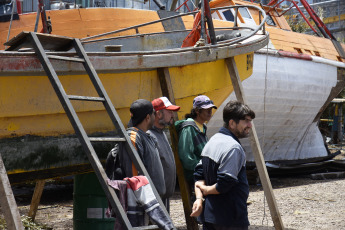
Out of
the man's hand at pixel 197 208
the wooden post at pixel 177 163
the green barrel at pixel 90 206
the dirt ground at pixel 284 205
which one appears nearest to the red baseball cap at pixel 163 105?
the wooden post at pixel 177 163

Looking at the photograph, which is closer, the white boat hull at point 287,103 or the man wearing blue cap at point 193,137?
the man wearing blue cap at point 193,137

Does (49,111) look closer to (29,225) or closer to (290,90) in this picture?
(29,225)

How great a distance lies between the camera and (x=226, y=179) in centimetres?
344

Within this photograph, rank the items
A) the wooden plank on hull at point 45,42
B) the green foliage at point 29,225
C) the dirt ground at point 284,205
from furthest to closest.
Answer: the dirt ground at point 284,205, the green foliage at point 29,225, the wooden plank on hull at point 45,42

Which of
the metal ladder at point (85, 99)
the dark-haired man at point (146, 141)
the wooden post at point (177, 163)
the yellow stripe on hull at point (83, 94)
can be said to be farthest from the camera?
the wooden post at point (177, 163)

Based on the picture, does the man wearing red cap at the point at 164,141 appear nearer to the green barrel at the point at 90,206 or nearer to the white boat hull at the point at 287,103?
the green barrel at the point at 90,206

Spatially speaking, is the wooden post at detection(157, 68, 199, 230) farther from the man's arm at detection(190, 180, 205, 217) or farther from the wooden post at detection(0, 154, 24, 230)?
the wooden post at detection(0, 154, 24, 230)

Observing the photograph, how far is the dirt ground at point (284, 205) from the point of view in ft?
22.4

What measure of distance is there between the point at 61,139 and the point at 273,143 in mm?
7634

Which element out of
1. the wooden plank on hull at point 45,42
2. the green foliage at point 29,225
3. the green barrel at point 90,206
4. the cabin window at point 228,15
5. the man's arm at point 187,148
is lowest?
the green foliage at point 29,225

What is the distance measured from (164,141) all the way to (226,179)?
137 centimetres

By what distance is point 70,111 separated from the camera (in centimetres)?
400

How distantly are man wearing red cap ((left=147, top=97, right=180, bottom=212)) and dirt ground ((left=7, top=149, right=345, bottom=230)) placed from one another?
186 cm

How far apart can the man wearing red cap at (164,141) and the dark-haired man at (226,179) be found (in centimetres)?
91
